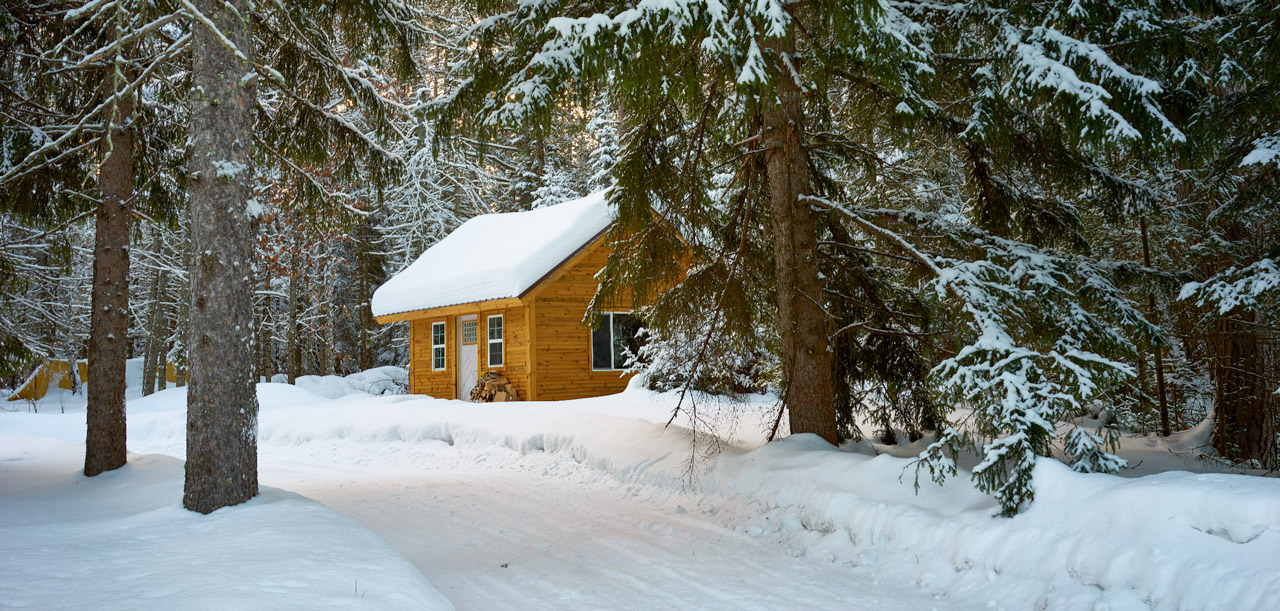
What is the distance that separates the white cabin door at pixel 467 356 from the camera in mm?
19953

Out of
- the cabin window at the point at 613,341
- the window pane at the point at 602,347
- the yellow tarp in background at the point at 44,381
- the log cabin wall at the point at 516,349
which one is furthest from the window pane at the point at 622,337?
the yellow tarp in background at the point at 44,381

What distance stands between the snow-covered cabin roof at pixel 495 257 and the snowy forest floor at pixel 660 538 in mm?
7826

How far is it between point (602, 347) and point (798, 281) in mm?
11508

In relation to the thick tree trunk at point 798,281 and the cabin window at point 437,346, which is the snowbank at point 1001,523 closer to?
the thick tree trunk at point 798,281

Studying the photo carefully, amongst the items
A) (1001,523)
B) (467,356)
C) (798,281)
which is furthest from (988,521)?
(467,356)

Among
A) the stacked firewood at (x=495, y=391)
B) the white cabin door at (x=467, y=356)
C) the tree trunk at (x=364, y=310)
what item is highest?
the tree trunk at (x=364, y=310)

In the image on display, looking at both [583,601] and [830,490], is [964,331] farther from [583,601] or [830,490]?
[583,601]

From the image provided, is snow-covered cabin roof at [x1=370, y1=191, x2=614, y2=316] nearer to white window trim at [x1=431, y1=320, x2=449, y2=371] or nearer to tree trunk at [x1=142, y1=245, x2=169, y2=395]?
white window trim at [x1=431, y1=320, x2=449, y2=371]

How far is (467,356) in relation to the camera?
20.2m

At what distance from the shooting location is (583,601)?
15.5ft

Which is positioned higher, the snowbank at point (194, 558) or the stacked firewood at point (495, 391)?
the stacked firewood at point (495, 391)

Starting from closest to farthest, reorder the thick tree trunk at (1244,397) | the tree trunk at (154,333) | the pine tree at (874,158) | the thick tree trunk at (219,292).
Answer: the pine tree at (874,158), the thick tree trunk at (219,292), the thick tree trunk at (1244,397), the tree trunk at (154,333)

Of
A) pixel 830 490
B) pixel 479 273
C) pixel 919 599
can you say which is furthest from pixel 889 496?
pixel 479 273

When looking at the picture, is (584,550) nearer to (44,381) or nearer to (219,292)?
(219,292)
